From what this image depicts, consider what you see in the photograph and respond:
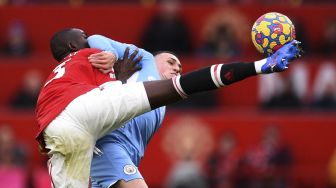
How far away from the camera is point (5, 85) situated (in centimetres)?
1680

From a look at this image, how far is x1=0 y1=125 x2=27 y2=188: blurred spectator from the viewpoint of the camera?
44.9 feet

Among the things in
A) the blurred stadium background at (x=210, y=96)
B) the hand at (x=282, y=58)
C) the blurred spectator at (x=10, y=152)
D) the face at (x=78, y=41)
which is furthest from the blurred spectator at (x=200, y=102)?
the hand at (x=282, y=58)

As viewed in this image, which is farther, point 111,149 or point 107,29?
point 107,29

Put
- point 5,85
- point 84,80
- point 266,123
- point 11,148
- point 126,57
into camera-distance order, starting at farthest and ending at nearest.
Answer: point 5,85
point 266,123
point 11,148
point 126,57
point 84,80

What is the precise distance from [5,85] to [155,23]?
257 cm

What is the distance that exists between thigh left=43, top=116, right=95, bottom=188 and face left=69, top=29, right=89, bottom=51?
2.75ft

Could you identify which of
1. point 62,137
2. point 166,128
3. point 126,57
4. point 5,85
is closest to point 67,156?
point 62,137

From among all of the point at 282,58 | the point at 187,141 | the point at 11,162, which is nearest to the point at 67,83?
the point at 282,58

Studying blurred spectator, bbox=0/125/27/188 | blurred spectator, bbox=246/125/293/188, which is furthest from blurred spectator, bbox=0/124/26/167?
blurred spectator, bbox=246/125/293/188

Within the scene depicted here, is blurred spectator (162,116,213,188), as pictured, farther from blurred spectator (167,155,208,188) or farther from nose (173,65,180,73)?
nose (173,65,180,73)

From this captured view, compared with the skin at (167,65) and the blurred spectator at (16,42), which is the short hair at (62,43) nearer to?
the skin at (167,65)

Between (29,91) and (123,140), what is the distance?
7930 mm

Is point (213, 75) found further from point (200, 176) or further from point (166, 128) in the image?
point (166, 128)

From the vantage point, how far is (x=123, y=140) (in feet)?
28.3
